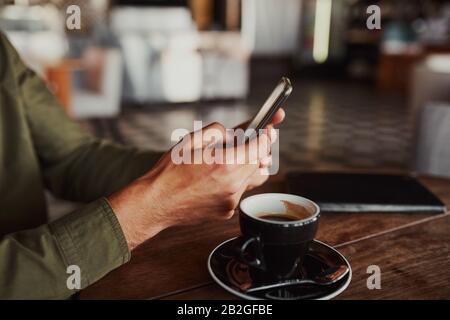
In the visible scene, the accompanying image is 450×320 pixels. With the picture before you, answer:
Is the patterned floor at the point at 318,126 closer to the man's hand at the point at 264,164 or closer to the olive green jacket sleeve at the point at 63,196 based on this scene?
the olive green jacket sleeve at the point at 63,196

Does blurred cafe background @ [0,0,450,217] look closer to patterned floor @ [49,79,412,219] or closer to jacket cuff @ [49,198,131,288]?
patterned floor @ [49,79,412,219]

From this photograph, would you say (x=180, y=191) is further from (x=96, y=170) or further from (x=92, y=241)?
(x=96, y=170)

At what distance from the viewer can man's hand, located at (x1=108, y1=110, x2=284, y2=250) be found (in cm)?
62

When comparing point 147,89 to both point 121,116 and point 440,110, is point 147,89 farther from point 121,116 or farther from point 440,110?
point 440,110

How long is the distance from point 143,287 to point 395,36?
8.88 metres

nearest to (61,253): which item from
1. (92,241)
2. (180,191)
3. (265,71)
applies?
(92,241)

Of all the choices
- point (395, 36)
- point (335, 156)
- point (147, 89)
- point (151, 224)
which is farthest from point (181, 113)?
point (151, 224)

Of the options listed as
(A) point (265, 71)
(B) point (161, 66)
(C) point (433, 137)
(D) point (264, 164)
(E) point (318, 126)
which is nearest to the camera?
(D) point (264, 164)

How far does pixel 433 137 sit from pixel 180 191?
1.87 metres

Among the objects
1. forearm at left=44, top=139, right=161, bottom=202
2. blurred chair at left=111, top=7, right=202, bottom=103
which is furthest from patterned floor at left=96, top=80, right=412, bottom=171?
forearm at left=44, top=139, right=161, bottom=202

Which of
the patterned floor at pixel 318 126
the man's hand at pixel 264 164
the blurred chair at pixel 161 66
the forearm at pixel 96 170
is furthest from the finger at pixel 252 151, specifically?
the blurred chair at pixel 161 66

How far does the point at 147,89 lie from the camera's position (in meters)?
6.31

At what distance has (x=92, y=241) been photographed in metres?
A: 0.61

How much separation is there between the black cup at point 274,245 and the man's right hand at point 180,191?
5cm
